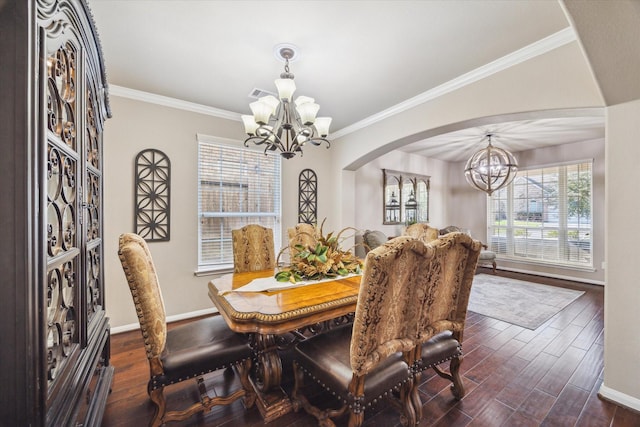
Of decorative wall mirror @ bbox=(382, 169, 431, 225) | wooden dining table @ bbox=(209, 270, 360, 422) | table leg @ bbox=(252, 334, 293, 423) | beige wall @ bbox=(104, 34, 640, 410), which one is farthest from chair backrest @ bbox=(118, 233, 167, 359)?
decorative wall mirror @ bbox=(382, 169, 431, 225)

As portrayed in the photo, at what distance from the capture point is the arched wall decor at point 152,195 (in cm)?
308

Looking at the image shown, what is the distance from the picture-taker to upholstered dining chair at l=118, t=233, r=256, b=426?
139cm

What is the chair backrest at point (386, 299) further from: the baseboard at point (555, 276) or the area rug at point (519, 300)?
the baseboard at point (555, 276)

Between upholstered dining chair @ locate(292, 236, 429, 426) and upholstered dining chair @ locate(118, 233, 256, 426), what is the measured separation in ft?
1.55

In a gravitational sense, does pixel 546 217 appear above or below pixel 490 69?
Result: below

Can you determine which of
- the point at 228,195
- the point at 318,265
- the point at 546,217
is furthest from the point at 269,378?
the point at 546,217

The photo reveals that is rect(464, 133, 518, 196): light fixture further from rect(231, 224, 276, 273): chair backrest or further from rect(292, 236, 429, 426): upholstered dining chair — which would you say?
rect(292, 236, 429, 426): upholstered dining chair

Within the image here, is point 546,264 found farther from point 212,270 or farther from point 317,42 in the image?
point 212,270

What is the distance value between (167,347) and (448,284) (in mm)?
1738

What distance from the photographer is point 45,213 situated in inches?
29.9

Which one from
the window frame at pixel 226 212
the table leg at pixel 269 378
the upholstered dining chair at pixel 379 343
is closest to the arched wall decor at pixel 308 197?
the window frame at pixel 226 212

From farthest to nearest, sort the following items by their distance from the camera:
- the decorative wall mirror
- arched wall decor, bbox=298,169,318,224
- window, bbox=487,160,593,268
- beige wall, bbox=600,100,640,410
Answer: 1. the decorative wall mirror
2. window, bbox=487,160,593,268
3. arched wall decor, bbox=298,169,318,224
4. beige wall, bbox=600,100,640,410

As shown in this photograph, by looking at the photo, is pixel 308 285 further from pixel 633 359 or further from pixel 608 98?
pixel 608 98

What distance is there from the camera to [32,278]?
2.28ft
